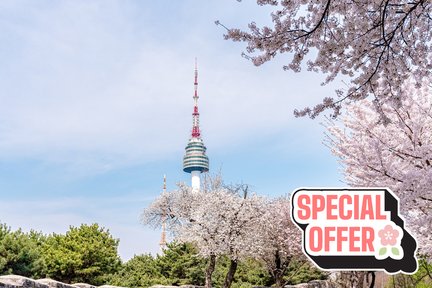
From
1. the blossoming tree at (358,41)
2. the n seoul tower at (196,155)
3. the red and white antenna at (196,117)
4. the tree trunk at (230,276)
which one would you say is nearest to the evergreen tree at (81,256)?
the tree trunk at (230,276)

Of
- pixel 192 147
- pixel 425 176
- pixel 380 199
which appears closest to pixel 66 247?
pixel 380 199

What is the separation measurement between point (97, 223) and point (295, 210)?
54.2 feet

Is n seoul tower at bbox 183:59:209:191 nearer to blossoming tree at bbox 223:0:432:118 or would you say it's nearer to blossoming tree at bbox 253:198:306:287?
blossoming tree at bbox 253:198:306:287

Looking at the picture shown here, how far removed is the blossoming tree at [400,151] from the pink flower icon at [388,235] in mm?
411

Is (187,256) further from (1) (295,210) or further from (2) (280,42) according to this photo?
(2) (280,42)

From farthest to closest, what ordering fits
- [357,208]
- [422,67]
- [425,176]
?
[357,208]
[425,176]
[422,67]

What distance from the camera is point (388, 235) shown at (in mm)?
11320

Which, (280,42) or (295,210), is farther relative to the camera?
(295,210)

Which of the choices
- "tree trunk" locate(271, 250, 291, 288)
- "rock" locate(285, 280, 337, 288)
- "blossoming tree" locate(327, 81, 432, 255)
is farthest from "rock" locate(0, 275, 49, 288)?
"rock" locate(285, 280, 337, 288)

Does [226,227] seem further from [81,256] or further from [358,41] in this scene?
[358,41]

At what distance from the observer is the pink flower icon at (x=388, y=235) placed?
36.1ft

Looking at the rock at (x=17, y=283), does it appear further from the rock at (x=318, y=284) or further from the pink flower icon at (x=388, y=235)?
the rock at (x=318, y=284)

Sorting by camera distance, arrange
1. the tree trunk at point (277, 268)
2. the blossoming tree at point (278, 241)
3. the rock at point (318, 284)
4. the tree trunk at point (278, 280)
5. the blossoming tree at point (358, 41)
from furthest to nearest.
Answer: the rock at point (318, 284)
the tree trunk at point (277, 268)
the tree trunk at point (278, 280)
the blossoming tree at point (278, 241)
the blossoming tree at point (358, 41)

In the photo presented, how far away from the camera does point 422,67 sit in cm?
520
